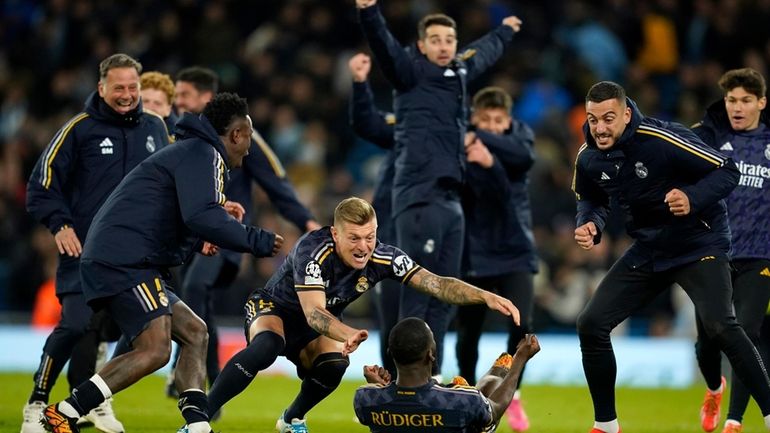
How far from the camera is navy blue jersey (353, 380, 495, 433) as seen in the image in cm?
698

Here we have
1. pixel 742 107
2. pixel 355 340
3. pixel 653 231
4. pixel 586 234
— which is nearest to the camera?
pixel 355 340

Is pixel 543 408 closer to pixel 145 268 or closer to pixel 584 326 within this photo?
pixel 584 326

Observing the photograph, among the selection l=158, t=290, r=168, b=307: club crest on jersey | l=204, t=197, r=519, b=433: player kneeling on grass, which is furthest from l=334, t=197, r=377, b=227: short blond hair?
l=158, t=290, r=168, b=307: club crest on jersey

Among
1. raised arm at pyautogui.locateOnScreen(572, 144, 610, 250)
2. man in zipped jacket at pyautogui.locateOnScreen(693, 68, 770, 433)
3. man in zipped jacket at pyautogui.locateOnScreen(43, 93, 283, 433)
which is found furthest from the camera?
man in zipped jacket at pyautogui.locateOnScreen(693, 68, 770, 433)

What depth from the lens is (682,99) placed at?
62.5ft

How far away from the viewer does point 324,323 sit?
7.55 meters

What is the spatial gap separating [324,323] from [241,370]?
800mm

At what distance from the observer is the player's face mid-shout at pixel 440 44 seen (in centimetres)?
1059

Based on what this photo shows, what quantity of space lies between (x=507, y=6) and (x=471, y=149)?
10.4m

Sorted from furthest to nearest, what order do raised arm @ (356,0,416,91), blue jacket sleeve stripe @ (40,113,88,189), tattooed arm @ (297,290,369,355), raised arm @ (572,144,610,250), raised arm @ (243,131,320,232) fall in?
1. raised arm @ (243,131,320,232)
2. raised arm @ (356,0,416,91)
3. blue jacket sleeve stripe @ (40,113,88,189)
4. raised arm @ (572,144,610,250)
5. tattooed arm @ (297,290,369,355)

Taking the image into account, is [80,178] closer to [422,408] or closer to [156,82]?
[156,82]

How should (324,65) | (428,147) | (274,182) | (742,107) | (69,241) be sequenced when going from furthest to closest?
1. (324,65)
2. (274,182)
3. (428,147)
4. (742,107)
5. (69,241)

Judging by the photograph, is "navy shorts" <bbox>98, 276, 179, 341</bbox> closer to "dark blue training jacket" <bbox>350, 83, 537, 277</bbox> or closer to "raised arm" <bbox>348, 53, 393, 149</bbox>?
"raised arm" <bbox>348, 53, 393, 149</bbox>

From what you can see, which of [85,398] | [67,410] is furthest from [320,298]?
[67,410]
